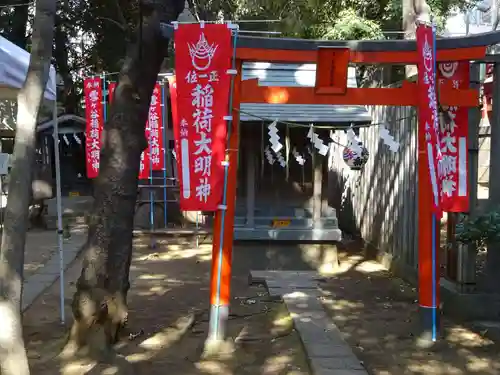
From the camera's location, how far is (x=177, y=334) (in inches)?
235

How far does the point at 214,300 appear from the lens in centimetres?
546

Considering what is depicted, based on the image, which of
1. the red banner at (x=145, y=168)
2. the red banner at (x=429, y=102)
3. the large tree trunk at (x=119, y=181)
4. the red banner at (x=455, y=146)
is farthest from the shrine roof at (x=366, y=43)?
the red banner at (x=145, y=168)

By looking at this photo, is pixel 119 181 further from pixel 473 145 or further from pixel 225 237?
pixel 473 145

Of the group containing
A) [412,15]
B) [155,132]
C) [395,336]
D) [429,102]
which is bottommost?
[395,336]

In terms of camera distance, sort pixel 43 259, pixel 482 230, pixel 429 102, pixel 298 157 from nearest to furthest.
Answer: pixel 429 102 → pixel 482 230 → pixel 298 157 → pixel 43 259

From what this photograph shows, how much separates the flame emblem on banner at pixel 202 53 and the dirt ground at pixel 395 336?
310 centimetres

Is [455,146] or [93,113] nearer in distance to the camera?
[455,146]

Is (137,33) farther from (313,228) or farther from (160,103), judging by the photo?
(160,103)

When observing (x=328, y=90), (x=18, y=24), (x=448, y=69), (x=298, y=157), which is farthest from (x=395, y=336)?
(x=18, y=24)

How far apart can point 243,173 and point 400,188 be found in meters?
2.97

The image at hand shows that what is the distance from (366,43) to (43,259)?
7.63 m

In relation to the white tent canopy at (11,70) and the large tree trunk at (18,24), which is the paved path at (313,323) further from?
the large tree trunk at (18,24)

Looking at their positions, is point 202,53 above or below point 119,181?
above

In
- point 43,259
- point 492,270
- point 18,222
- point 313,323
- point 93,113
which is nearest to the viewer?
point 18,222
